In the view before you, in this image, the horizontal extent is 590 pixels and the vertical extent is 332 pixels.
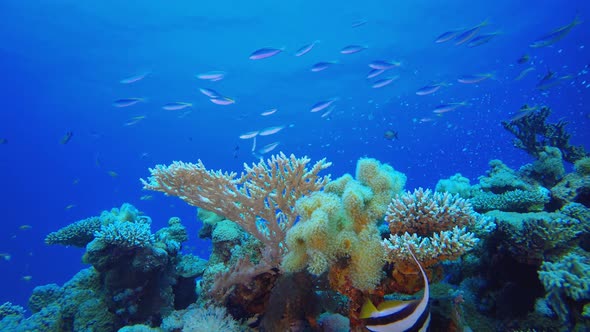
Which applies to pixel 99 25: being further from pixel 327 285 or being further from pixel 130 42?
pixel 327 285

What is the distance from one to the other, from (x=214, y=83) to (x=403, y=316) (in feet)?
140

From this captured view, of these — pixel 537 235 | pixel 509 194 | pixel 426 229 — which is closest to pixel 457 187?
pixel 509 194

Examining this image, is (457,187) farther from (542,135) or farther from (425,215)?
(425,215)

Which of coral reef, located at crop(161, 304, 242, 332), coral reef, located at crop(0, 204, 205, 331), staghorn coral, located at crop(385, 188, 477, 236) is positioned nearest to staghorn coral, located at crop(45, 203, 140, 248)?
coral reef, located at crop(0, 204, 205, 331)

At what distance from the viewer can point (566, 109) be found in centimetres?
7650

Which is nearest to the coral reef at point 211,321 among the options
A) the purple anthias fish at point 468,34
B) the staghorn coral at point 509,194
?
the staghorn coral at point 509,194

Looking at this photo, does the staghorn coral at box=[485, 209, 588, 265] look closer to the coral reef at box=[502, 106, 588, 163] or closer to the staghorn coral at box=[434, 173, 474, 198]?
the staghorn coral at box=[434, 173, 474, 198]

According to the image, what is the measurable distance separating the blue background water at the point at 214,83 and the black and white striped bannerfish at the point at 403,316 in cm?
993

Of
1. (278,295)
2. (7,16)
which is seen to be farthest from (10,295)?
(278,295)

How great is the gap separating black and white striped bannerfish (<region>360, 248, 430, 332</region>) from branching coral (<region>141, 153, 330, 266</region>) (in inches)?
79.0

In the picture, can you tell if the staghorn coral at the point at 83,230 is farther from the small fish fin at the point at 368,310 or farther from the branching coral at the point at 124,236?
the small fish fin at the point at 368,310

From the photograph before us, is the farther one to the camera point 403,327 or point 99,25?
point 99,25

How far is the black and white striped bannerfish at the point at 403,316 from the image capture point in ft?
7.00

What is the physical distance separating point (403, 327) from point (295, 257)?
140 cm
